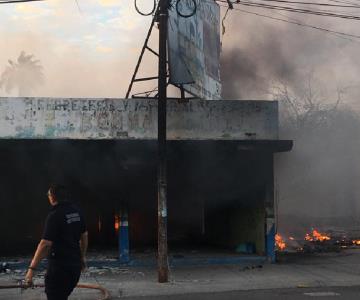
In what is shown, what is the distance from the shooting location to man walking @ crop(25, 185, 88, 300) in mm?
4535

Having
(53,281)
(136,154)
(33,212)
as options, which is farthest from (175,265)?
(53,281)

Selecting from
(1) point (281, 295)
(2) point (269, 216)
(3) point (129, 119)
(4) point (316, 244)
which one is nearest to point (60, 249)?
(1) point (281, 295)

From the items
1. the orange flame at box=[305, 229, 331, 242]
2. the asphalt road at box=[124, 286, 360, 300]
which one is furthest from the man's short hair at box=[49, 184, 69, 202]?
the orange flame at box=[305, 229, 331, 242]

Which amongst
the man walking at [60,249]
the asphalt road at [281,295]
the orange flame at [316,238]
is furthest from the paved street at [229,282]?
the orange flame at [316,238]

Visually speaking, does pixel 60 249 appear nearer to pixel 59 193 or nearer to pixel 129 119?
pixel 59 193

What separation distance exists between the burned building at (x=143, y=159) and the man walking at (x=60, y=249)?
6274mm

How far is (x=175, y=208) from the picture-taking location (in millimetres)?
15273

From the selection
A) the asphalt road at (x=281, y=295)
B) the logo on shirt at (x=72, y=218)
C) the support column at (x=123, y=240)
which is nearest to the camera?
the logo on shirt at (x=72, y=218)

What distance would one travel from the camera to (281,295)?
8.12 metres

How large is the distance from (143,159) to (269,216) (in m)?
3.13

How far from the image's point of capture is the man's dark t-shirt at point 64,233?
4.59 m

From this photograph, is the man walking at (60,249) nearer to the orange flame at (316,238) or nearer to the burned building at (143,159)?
→ the burned building at (143,159)

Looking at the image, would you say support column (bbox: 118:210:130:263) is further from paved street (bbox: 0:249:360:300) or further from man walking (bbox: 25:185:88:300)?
man walking (bbox: 25:185:88:300)

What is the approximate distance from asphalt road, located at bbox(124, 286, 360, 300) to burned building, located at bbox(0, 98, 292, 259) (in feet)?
11.1
